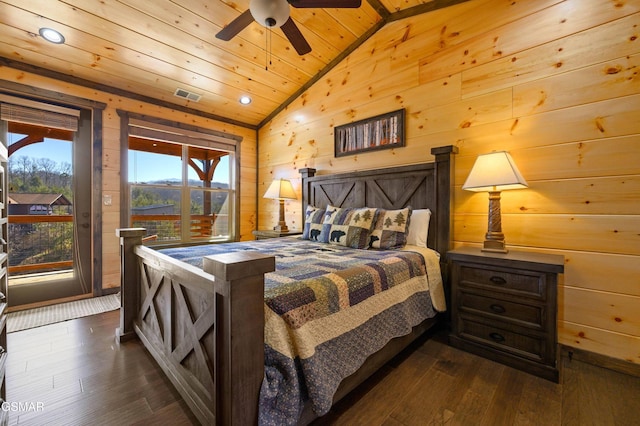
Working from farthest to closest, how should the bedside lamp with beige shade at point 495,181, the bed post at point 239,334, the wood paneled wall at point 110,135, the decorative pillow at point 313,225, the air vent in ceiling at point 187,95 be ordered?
1. the air vent in ceiling at point 187,95
2. the decorative pillow at point 313,225
3. the wood paneled wall at point 110,135
4. the bedside lamp with beige shade at point 495,181
5. the bed post at point 239,334

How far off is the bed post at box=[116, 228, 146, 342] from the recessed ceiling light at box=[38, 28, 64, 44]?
195cm

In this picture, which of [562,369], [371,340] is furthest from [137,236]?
[562,369]

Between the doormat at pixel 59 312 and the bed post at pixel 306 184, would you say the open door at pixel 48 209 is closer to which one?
the doormat at pixel 59 312

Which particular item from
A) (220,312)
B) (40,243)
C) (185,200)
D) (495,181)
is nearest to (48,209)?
(40,243)

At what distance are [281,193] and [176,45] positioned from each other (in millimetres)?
1976

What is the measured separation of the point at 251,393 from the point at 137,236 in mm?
1781

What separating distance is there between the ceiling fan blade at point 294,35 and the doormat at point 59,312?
3171 millimetres

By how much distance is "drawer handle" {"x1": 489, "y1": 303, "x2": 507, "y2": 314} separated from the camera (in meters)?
1.90

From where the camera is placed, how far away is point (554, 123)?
2068mm

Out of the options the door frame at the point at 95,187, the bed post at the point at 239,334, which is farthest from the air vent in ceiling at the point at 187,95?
the bed post at the point at 239,334

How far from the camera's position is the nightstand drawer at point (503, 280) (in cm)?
177

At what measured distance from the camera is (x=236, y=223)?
4531 mm

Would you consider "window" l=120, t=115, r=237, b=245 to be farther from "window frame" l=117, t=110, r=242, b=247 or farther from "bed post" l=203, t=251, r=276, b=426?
"bed post" l=203, t=251, r=276, b=426

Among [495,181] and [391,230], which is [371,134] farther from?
[495,181]
